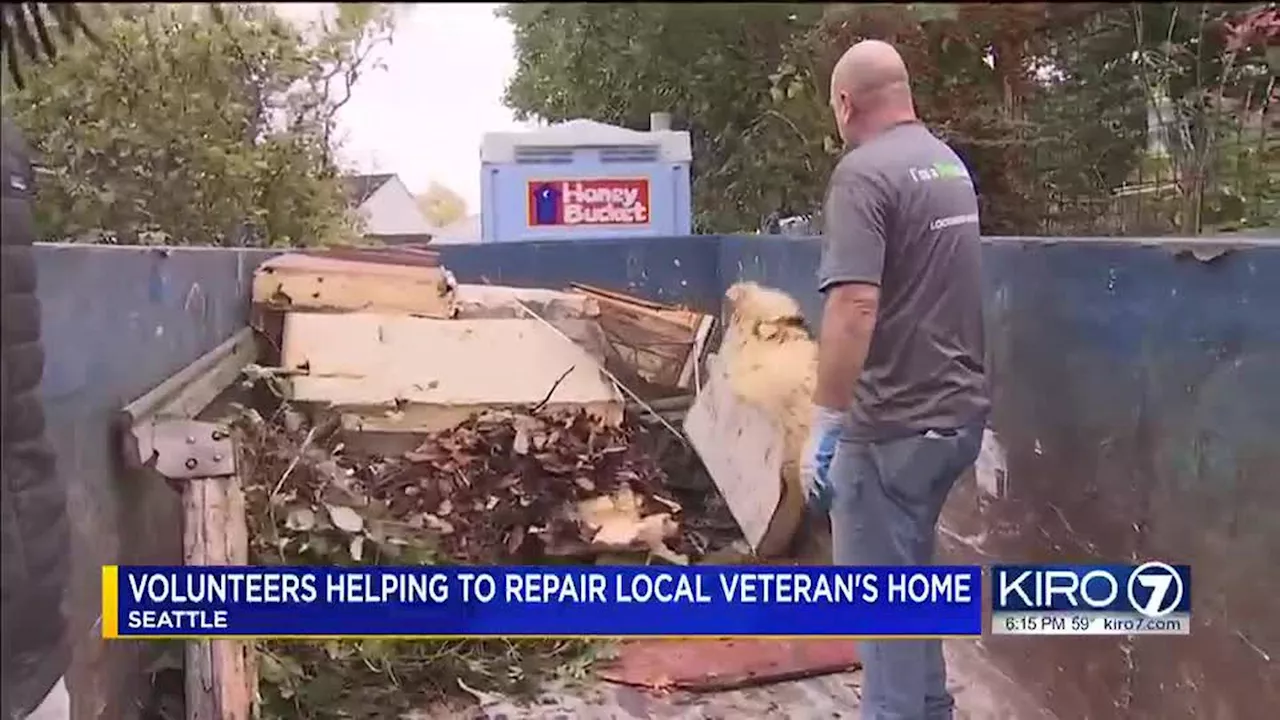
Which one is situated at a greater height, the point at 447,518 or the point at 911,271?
the point at 911,271

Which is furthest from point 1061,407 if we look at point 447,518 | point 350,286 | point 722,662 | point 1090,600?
point 350,286

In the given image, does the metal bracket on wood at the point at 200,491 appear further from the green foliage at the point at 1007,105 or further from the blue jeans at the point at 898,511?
the blue jeans at the point at 898,511

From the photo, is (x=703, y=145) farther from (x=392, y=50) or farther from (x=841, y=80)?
(x=392, y=50)

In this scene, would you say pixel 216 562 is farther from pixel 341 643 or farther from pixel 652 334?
pixel 652 334

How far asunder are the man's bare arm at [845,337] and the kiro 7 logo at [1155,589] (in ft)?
1.59

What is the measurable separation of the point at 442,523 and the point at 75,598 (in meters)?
0.57

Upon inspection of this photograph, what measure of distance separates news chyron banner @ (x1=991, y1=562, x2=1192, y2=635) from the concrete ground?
96 mm

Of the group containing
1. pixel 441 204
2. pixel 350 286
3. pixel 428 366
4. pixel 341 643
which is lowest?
pixel 341 643

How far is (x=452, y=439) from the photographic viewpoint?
8.05ft

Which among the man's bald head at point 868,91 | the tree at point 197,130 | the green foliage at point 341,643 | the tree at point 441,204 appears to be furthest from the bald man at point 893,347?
the tree at point 197,130

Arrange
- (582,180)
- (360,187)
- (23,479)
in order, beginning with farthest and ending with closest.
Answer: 1. (360,187)
2. (582,180)
3. (23,479)

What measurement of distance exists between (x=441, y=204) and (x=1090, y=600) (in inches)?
43.9

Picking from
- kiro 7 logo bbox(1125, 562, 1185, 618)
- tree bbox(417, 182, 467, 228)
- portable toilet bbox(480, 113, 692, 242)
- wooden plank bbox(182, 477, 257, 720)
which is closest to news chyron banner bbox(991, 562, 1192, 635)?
kiro 7 logo bbox(1125, 562, 1185, 618)

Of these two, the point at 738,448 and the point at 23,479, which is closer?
the point at 23,479
